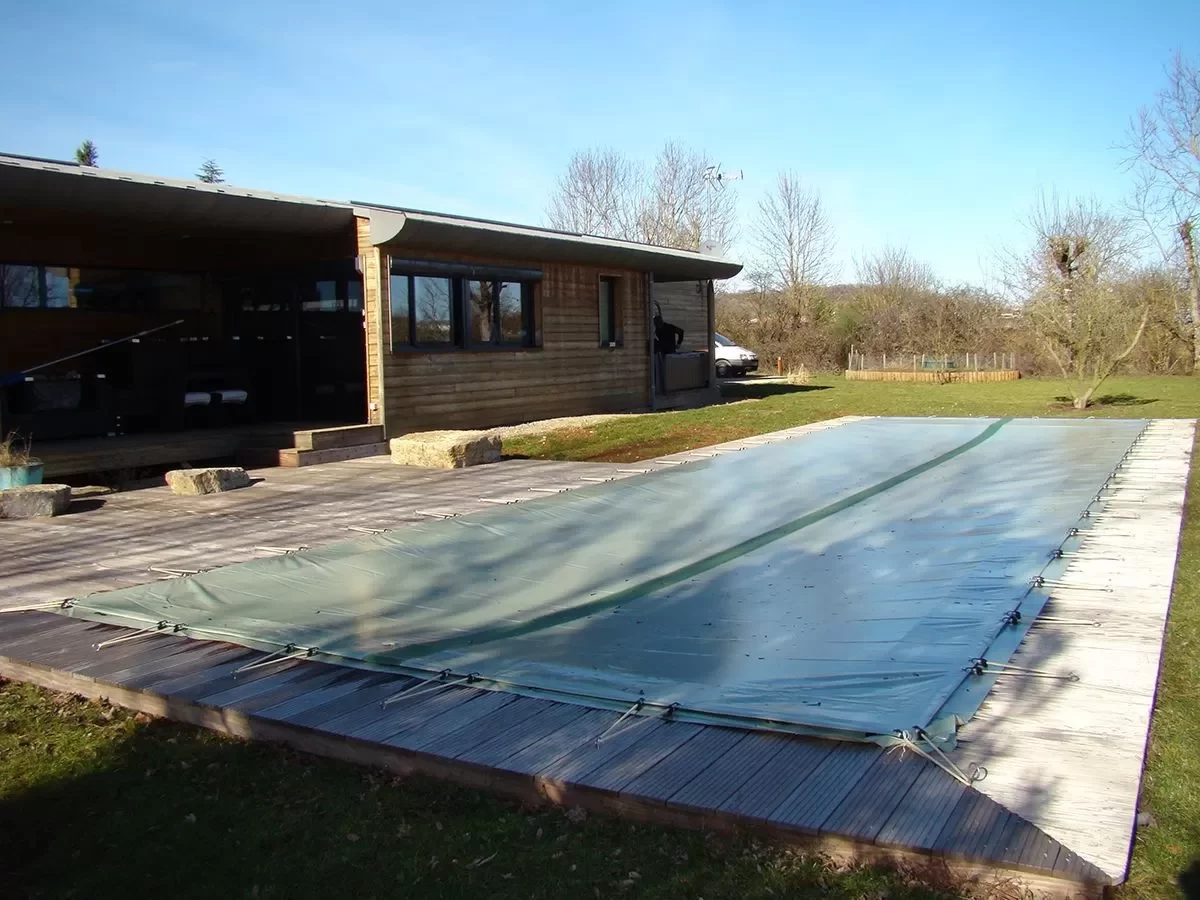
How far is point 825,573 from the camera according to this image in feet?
16.9

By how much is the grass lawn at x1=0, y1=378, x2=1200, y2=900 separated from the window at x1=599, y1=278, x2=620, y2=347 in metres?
13.5

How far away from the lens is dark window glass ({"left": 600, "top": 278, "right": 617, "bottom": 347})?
16.9 metres

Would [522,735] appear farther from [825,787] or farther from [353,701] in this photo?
[825,787]

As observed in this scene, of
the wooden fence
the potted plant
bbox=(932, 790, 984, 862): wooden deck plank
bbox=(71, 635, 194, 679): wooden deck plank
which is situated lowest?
bbox=(71, 635, 194, 679): wooden deck plank

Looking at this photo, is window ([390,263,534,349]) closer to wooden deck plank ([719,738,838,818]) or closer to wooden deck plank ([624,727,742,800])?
wooden deck plank ([624,727,742,800])

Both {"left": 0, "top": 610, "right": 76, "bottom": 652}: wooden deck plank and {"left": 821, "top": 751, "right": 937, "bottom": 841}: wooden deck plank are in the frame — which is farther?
{"left": 0, "top": 610, "right": 76, "bottom": 652}: wooden deck plank

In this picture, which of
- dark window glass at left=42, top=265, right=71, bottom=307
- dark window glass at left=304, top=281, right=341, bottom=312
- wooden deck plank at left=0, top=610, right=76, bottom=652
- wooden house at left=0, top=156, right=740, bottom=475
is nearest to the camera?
wooden deck plank at left=0, top=610, right=76, bottom=652

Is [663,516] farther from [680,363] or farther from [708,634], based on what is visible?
[680,363]

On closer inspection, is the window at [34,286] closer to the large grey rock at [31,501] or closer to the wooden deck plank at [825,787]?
the large grey rock at [31,501]

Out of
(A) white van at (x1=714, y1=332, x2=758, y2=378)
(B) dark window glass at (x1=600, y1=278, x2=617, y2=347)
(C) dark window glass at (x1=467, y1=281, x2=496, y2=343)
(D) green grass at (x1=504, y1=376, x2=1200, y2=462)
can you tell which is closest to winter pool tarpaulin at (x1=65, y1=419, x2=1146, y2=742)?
(D) green grass at (x1=504, y1=376, x2=1200, y2=462)

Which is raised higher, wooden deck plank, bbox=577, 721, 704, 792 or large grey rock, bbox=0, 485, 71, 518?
large grey rock, bbox=0, 485, 71, 518

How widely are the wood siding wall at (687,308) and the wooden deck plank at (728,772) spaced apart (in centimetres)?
1881

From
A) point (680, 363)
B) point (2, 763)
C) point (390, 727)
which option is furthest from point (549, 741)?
point (680, 363)

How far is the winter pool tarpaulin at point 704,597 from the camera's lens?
3580mm
